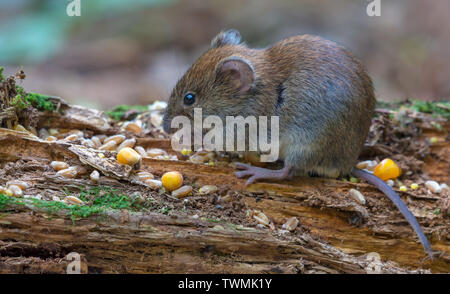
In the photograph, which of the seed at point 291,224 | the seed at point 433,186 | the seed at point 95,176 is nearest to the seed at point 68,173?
the seed at point 95,176

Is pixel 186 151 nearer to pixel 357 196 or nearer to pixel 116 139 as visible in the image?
pixel 116 139

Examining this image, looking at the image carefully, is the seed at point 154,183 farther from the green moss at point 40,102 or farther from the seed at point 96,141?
the green moss at point 40,102

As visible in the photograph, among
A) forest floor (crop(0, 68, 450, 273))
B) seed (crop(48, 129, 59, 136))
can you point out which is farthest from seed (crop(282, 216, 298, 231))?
seed (crop(48, 129, 59, 136))

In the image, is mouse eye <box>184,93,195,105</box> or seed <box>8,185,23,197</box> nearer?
seed <box>8,185,23,197</box>

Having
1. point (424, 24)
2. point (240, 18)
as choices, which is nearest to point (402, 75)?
point (424, 24)

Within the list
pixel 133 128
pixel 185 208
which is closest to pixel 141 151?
pixel 133 128

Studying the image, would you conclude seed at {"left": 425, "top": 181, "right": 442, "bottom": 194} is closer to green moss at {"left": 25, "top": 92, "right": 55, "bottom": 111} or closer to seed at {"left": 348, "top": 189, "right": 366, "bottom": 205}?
seed at {"left": 348, "top": 189, "right": 366, "bottom": 205}

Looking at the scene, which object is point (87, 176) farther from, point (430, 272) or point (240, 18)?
point (240, 18)
